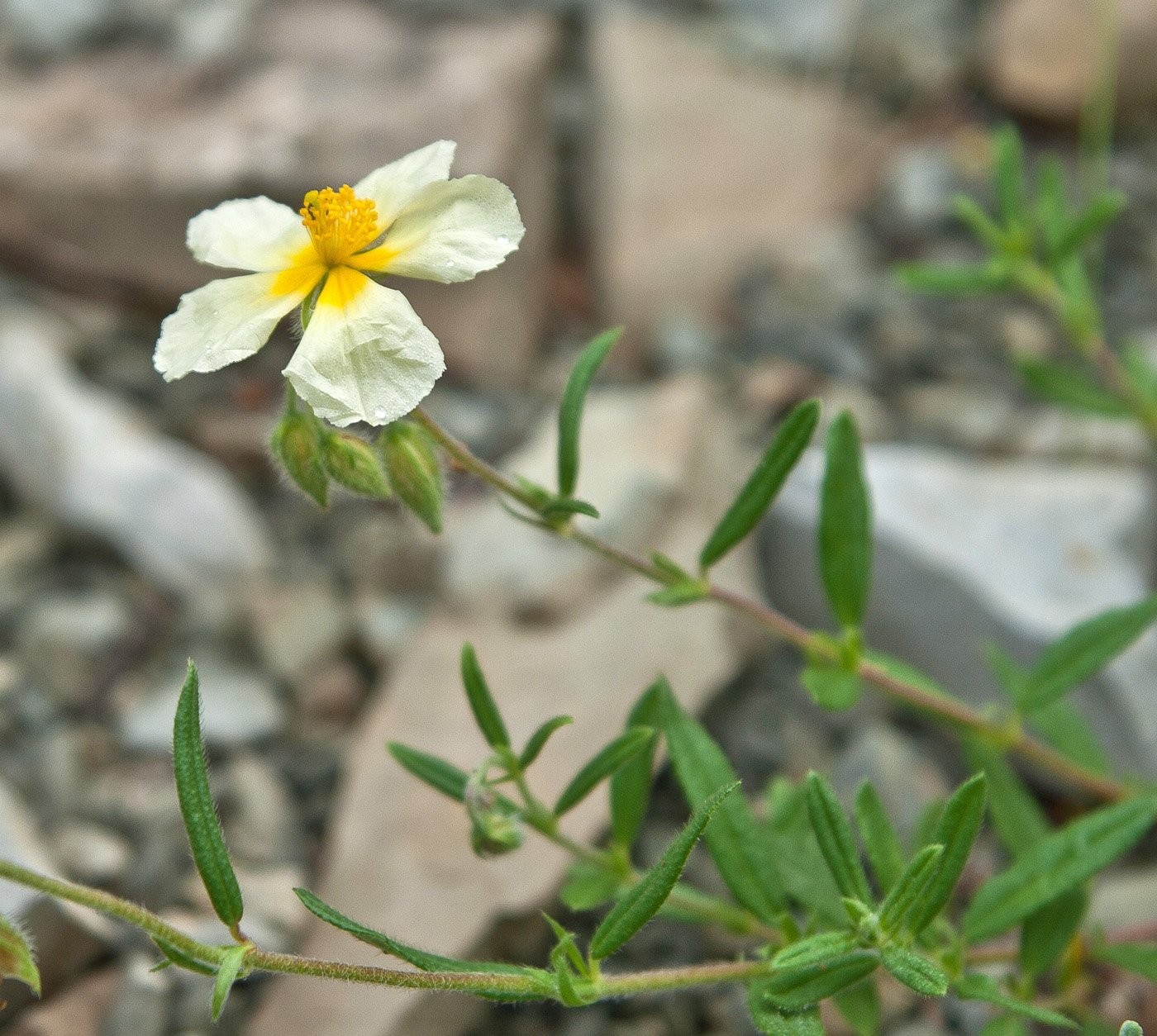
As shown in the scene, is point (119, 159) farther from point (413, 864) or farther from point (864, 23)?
point (864, 23)

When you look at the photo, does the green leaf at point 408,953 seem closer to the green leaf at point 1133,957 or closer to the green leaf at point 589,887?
the green leaf at point 589,887

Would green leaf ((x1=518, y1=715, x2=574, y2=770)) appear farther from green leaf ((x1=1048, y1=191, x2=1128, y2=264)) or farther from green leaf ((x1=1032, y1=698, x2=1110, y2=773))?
green leaf ((x1=1048, y1=191, x2=1128, y2=264))

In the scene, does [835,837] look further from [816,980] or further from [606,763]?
[606,763]

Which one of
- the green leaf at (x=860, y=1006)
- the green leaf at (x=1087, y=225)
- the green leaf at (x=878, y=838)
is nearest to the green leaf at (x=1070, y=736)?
the green leaf at (x=878, y=838)

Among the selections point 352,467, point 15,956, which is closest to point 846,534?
point 352,467

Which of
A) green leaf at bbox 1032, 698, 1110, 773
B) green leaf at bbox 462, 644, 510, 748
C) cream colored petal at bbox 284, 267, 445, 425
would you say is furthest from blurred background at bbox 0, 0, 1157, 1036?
cream colored petal at bbox 284, 267, 445, 425

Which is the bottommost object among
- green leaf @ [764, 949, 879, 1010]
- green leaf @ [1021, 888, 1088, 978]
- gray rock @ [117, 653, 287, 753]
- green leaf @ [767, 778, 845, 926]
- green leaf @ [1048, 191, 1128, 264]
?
gray rock @ [117, 653, 287, 753]
